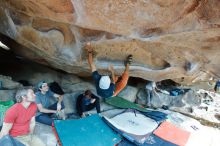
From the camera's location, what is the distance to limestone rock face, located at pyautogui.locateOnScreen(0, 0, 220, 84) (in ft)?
12.3

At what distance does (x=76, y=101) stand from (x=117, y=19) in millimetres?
2264

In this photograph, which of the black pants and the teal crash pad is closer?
the teal crash pad

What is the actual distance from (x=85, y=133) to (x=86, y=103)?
750mm

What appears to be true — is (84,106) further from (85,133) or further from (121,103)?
(121,103)

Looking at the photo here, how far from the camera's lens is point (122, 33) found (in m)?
4.31

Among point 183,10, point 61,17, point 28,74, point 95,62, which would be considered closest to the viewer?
point 183,10

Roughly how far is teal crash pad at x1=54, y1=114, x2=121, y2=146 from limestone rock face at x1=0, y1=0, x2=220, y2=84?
0.93 m

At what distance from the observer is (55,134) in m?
4.77

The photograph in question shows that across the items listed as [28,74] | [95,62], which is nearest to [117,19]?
[95,62]

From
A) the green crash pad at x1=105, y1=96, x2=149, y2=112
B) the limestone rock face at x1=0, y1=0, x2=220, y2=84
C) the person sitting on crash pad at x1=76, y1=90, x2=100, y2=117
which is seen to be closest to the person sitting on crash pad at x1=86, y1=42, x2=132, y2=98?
the limestone rock face at x1=0, y1=0, x2=220, y2=84

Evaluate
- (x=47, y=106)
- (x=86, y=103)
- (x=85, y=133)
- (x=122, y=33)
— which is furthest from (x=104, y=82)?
(x=86, y=103)

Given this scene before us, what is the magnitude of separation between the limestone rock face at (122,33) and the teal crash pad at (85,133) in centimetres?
93

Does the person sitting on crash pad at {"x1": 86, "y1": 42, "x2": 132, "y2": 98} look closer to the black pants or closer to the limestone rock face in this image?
the limestone rock face

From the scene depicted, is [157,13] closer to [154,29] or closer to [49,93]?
[154,29]
